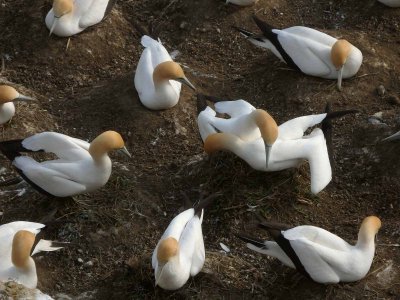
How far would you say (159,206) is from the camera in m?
8.80

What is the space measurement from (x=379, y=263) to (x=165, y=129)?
2.75 metres

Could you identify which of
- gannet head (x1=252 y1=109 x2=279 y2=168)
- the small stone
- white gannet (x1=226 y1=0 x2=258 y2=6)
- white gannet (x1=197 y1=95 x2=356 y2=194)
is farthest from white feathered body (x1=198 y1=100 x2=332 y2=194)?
white gannet (x1=226 y1=0 x2=258 y2=6)

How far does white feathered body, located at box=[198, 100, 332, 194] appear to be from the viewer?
8.50 metres

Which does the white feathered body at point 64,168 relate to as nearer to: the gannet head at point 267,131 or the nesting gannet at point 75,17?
the gannet head at point 267,131

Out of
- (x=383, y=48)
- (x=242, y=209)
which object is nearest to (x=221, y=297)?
(x=242, y=209)

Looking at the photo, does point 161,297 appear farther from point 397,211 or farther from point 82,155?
point 397,211

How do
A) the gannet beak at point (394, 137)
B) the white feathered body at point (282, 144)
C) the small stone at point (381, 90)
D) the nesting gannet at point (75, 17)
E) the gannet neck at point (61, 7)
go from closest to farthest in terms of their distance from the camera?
the white feathered body at point (282, 144) → the gannet beak at point (394, 137) → the small stone at point (381, 90) → the gannet neck at point (61, 7) → the nesting gannet at point (75, 17)

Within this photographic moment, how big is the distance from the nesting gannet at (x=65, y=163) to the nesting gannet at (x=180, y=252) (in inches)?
36.8

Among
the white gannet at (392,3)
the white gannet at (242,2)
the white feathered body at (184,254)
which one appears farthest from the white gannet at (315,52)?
the white feathered body at (184,254)

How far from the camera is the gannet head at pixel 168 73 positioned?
9531 millimetres

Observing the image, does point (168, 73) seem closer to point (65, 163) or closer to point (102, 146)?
point (102, 146)

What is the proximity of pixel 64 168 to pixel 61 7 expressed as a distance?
8.74ft

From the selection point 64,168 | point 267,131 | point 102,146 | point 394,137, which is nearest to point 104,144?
point 102,146

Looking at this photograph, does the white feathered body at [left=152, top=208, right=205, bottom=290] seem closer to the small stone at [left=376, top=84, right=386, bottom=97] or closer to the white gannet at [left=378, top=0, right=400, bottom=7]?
the small stone at [left=376, top=84, right=386, bottom=97]
